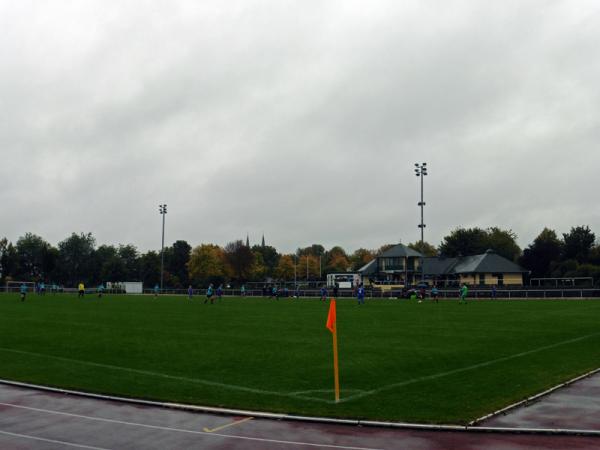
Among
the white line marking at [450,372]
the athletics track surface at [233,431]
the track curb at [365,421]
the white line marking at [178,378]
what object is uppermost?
the white line marking at [450,372]

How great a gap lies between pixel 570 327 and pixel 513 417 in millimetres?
17457

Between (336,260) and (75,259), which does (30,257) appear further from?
(336,260)

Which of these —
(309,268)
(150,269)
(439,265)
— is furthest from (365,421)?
(309,268)

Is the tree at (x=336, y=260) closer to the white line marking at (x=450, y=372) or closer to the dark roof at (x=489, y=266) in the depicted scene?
the dark roof at (x=489, y=266)

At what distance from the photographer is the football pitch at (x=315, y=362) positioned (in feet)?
39.0

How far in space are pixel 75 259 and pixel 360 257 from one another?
7895 cm

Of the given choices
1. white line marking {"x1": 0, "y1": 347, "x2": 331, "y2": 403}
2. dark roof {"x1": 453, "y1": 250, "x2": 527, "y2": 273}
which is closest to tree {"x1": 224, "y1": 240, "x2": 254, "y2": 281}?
dark roof {"x1": 453, "y1": 250, "x2": 527, "y2": 273}

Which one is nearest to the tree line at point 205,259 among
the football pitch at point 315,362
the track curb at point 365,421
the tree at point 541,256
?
the tree at point 541,256

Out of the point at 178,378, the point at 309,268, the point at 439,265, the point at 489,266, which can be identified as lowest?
the point at 178,378

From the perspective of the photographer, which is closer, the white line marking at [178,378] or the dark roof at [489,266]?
the white line marking at [178,378]

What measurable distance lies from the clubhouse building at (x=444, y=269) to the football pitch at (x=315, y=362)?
6474 cm

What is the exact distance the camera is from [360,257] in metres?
172

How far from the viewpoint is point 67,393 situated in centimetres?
1298

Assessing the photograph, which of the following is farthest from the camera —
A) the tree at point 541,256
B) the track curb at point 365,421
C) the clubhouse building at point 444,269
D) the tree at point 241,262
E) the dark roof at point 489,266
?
the tree at point 241,262
